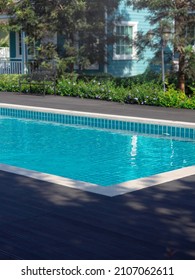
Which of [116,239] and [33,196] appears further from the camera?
[33,196]

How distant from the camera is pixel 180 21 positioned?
15.3m

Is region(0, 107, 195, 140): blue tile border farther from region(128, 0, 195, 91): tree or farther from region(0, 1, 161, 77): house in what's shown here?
region(0, 1, 161, 77): house

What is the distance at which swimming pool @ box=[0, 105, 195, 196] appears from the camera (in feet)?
27.1

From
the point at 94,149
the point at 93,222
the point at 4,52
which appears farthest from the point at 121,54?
the point at 93,222

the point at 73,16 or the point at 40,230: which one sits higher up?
the point at 73,16

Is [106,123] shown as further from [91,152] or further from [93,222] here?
[93,222]

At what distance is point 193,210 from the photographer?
5.94 metres

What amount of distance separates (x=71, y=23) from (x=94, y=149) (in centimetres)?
870

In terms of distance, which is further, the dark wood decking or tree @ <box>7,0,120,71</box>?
tree @ <box>7,0,120,71</box>

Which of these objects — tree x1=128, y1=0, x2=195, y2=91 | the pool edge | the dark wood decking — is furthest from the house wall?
the dark wood decking
